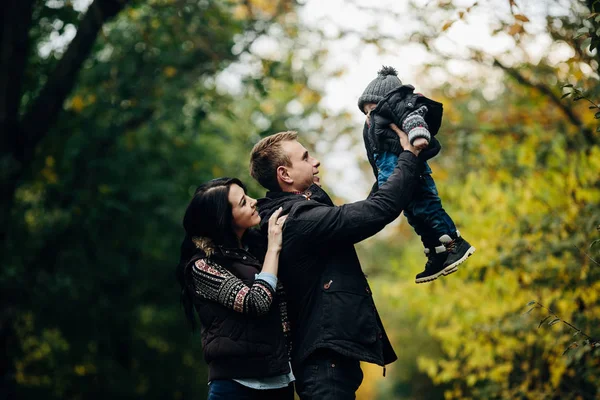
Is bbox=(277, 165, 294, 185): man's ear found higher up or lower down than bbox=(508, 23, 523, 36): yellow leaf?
lower down

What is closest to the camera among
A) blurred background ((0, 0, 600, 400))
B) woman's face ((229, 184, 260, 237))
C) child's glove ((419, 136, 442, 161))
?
child's glove ((419, 136, 442, 161))

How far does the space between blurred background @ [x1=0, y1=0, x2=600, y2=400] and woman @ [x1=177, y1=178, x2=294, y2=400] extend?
5.64ft

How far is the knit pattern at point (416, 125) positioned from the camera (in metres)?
3.24

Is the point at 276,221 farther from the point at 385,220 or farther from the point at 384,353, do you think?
the point at 384,353

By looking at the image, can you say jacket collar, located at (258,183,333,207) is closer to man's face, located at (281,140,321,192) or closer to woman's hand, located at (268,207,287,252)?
man's face, located at (281,140,321,192)

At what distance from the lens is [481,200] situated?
8.76 m

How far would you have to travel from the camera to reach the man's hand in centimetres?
328

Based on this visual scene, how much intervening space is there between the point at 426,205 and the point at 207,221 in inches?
42.8

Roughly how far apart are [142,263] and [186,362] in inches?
141

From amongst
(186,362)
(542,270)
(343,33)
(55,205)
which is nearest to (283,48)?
(343,33)

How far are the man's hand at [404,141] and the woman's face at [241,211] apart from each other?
0.80 meters

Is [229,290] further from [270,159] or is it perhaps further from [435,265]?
[435,265]

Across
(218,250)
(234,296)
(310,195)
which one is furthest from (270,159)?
(234,296)

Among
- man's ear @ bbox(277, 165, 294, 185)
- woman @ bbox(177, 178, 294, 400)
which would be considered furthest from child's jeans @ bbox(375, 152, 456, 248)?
woman @ bbox(177, 178, 294, 400)
